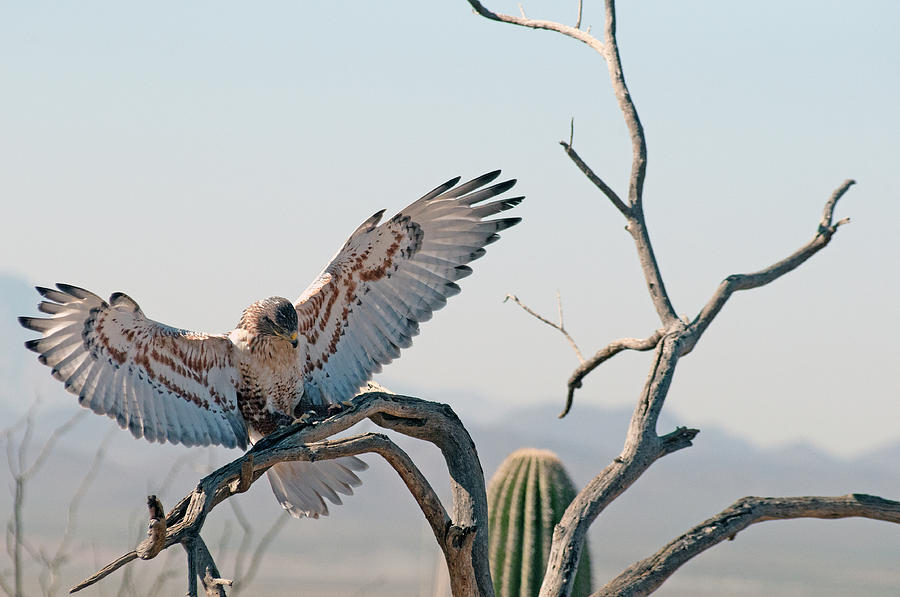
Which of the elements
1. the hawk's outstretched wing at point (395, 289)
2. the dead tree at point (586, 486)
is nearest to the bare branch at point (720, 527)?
the dead tree at point (586, 486)

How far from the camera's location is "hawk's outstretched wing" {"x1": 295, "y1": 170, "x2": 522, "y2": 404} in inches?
163

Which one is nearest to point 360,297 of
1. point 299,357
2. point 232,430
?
point 299,357

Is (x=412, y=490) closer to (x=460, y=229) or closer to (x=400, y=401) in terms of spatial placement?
(x=400, y=401)

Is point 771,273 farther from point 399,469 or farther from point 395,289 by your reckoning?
point 399,469

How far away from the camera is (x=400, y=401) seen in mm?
4043

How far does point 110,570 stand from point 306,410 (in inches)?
52.3

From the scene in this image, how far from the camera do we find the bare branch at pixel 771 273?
5340 millimetres

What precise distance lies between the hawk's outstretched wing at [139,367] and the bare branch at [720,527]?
5.47 feet

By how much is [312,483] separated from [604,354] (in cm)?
211

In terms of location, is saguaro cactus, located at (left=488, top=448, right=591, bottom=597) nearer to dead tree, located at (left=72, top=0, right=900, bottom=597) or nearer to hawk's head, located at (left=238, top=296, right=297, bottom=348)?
dead tree, located at (left=72, top=0, right=900, bottom=597)

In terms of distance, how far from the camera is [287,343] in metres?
3.87

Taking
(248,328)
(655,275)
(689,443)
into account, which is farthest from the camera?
(655,275)

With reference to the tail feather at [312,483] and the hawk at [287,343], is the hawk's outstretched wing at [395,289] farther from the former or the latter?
the tail feather at [312,483]

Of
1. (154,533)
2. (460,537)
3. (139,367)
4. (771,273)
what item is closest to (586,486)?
(460,537)
